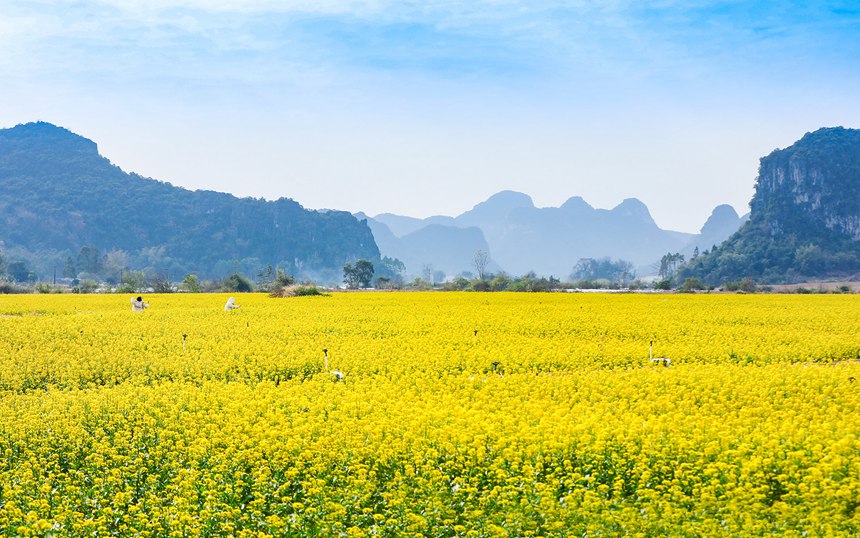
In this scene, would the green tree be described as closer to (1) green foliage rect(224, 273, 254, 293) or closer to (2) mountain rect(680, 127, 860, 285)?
(1) green foliage rect(224, 273, 254, 293)

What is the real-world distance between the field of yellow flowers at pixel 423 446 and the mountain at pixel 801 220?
115104 millimetres

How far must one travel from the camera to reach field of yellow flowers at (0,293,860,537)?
7.81 m

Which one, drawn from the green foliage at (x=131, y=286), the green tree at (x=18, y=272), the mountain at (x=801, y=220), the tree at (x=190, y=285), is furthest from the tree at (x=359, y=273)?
the green tree at (x=18, y=272)

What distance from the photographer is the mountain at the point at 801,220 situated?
421 ft

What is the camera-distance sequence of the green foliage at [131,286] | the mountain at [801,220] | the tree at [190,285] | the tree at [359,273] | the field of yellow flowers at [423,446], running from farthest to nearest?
the mountain at [801,220] → the tree at [359,273] → the tree at [190,285] → the green foliage at [131,286] → the field of yellow flowers at [423,446]

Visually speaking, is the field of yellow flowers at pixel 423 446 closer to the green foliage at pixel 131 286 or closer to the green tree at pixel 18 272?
the green foliage at pixel 131 286

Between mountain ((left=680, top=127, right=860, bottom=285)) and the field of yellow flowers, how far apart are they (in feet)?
378

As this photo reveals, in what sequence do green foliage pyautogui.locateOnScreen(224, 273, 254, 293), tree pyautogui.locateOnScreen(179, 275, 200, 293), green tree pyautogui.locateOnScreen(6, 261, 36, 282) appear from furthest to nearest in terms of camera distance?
green tree pyautogui.locateOnScreen(6, 261, 36, 282)
tree pyautogui.locateOnScreen(179, 275, 200, 293)
green foliage pyautogui.locateOnScreen(224, 273, 254, 293)

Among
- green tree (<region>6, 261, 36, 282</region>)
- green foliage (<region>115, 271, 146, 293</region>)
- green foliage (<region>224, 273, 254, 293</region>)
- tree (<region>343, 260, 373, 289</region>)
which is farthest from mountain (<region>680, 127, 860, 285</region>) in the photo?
green tree (<region>6, 261, 36, 282</region>)

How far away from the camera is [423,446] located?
983cm

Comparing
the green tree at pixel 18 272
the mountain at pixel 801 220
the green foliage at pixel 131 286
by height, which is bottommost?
the green foliage at pixel 131 286

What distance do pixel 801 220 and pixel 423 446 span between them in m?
165

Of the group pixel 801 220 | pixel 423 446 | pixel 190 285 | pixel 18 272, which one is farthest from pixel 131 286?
pixel 801 220

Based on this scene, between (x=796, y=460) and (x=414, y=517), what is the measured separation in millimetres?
5148
